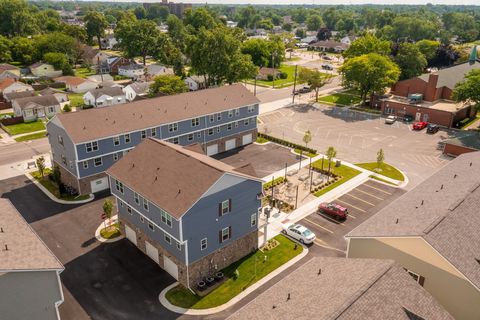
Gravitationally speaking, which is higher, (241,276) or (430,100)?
(430,100)

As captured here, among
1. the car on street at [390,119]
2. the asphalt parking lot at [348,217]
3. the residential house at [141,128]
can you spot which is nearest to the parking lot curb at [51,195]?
the residential house at [141,128]

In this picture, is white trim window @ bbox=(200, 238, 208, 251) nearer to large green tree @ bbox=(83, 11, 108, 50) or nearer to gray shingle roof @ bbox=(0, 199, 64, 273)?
gray shingle roof @ bbox=(0, 199, 64, 273)

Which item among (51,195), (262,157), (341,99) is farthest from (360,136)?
(51,195)

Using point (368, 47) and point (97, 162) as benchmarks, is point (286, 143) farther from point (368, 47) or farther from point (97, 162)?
point (368, 47)

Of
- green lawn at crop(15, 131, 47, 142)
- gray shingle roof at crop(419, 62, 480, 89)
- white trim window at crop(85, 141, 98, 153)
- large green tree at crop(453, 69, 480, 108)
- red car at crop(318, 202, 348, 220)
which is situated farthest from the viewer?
gray shingle roof at crop(419, 62, 480, 89)

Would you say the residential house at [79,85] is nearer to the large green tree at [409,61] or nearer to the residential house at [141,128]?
the residential house at [141,128]

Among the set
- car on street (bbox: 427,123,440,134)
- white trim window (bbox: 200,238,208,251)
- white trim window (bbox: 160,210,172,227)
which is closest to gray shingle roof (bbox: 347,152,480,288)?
white trim window (bbox: 200,238,208,251)

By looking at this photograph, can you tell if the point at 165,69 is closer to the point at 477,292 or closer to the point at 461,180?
the point at 461,180
